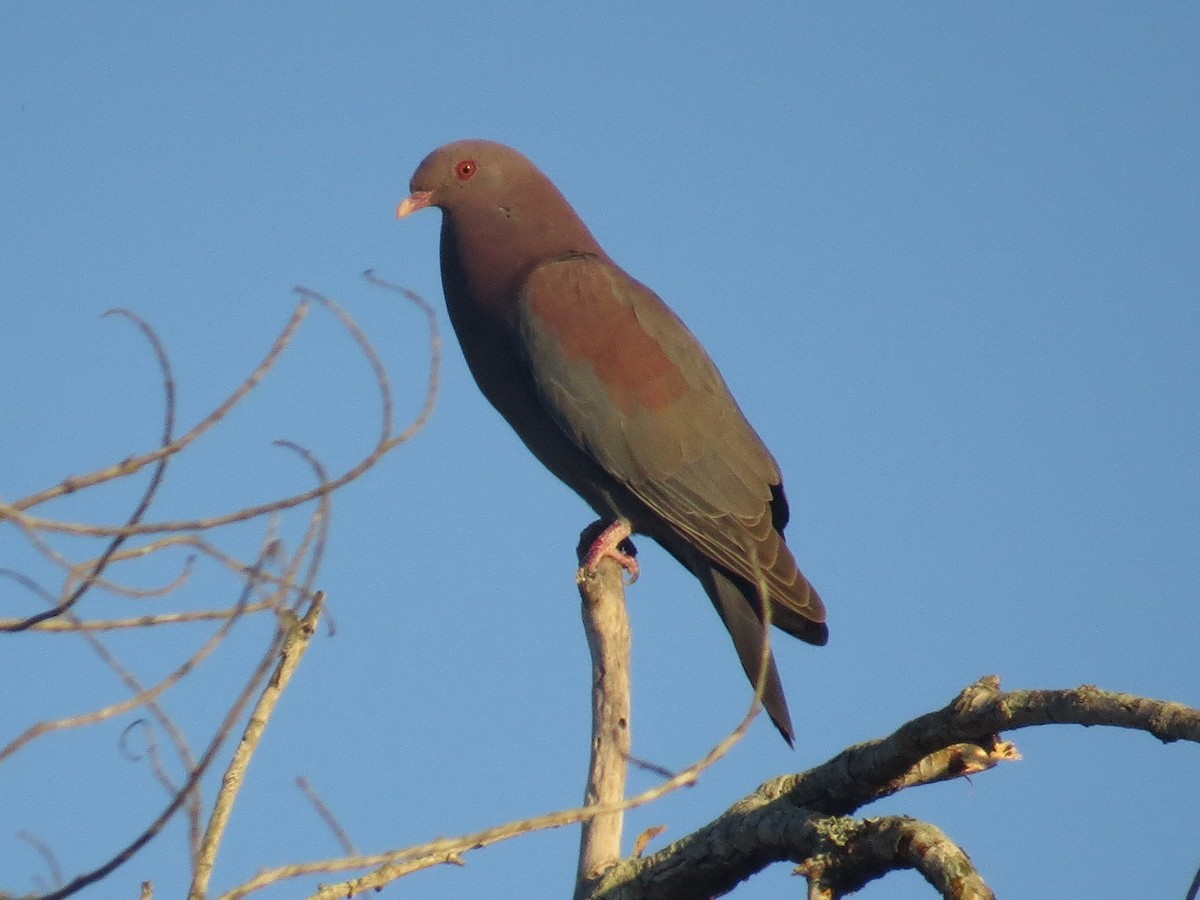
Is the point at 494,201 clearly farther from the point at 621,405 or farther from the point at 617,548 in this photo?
the point at 617,548

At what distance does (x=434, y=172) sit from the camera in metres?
5.60

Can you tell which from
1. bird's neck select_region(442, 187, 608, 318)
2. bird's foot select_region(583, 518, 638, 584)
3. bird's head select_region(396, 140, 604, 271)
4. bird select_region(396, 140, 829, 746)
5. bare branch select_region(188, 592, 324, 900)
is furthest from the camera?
bird's head select_region(396, 140, 604, 271)

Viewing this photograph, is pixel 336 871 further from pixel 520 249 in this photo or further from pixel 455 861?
pixel 520 249

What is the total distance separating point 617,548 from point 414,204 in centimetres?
153

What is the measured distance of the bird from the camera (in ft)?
16.7

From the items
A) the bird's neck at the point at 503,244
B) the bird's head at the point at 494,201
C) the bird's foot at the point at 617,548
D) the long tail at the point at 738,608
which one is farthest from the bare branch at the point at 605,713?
the bird's head at the point at 494,201

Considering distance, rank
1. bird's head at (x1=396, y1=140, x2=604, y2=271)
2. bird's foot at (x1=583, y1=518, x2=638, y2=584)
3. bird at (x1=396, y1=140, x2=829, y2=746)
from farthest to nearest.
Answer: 1. bird's head at (x1=396, y1=140, x2=604, y2=271)
2. bird at (x1=396, y1=140, x2=829, y2=746)
3. bird's foot at (x1=583, y1=518, x2=638, y2=584)

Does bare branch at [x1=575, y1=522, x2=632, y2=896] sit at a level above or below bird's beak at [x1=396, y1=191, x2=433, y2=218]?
below

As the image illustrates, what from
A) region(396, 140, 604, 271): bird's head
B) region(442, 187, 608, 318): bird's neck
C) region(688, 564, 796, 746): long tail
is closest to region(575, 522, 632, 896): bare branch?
region(688, 564, 796, 746): long tail

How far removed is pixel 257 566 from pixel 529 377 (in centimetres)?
291

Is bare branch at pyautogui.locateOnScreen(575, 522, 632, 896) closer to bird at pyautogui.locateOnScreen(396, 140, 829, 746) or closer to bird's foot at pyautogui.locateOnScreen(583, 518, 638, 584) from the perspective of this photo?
bird's foot at pyautogui.locateOnScreen(583, 518, 638, 584)

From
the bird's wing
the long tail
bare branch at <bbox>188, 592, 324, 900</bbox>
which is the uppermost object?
the bird's wing

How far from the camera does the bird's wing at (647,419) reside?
5090 mm

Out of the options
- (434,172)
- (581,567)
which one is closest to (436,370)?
(581,567)
